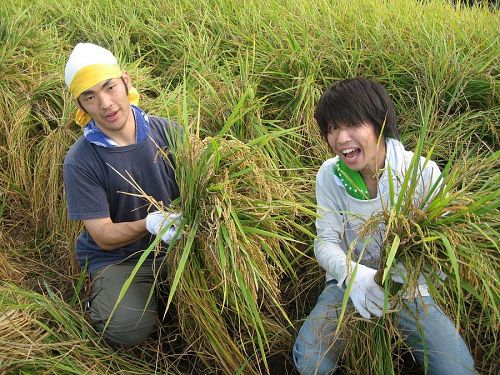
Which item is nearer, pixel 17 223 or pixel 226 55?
pixel 17 223

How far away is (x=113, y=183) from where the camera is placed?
2.19m

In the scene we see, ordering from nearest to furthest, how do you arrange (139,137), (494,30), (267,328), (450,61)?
1. (267,328)
2. (139,137)
3. (450,61)
4. (494,30)

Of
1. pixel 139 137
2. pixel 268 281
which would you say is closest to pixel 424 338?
pixel 268 281

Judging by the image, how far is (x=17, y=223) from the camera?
9.37 ft

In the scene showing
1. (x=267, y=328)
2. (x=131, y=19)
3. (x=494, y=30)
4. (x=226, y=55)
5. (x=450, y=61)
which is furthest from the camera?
(x=131, y=19)

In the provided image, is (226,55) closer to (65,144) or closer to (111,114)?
(65,144)

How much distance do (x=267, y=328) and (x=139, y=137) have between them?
0.80m

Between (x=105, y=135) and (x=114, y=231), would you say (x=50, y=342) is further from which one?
(x=105, y=135)

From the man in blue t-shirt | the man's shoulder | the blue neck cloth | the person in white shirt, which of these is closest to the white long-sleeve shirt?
the person in white shirt

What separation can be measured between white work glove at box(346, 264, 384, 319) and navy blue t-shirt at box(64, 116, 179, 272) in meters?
0.75

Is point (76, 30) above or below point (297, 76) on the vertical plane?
above

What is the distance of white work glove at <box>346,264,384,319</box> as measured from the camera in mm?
1698

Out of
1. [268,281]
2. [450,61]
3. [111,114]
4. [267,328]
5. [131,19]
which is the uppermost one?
[131,19]

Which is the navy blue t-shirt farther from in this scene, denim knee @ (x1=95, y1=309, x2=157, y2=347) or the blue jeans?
the blue jeans
